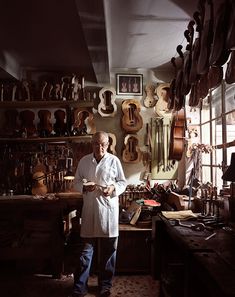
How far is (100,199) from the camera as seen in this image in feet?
11.0

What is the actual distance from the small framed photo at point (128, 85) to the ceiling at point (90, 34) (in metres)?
0.15

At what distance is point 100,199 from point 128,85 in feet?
7.10

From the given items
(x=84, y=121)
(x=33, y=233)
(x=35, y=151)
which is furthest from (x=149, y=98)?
(x=33, y=233)

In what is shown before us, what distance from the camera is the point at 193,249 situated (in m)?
1.92

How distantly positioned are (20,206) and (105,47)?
228cm

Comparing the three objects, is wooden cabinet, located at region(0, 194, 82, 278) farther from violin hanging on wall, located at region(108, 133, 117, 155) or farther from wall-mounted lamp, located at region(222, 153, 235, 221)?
wall-mounted lamp, located at region(222, 153, 235, 221)

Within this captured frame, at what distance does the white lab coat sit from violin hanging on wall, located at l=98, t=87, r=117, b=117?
52.5 inches

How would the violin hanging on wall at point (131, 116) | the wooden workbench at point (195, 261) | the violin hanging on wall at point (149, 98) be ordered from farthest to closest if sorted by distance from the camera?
the violin hanging on wall at point (149, 98) → the violin hanging on wall at point (131, 116) → the wooden workbench at point (195, 261)

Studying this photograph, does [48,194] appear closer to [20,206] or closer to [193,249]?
[20,206]

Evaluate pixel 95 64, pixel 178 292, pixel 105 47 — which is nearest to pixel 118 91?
pixel 95 64

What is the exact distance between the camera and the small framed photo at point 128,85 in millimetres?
4852

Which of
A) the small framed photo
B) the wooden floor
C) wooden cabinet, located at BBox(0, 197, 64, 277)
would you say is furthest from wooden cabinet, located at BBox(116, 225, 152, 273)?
the small framed photo

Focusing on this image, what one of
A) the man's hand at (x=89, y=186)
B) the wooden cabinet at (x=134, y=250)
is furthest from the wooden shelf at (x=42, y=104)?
the wooden cabinet at (x=134, y=250)

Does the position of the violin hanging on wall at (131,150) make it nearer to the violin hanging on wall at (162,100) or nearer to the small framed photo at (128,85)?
the violin hanging on wall at (162,100)
